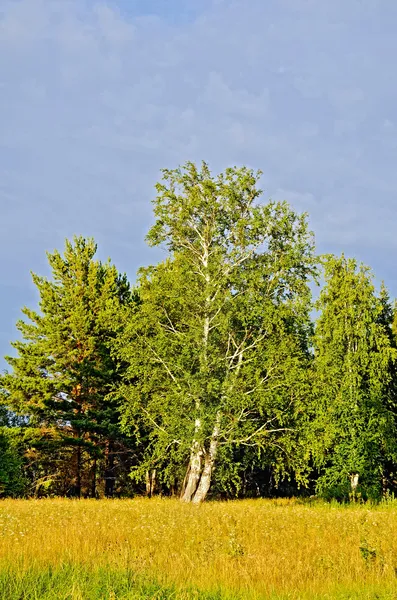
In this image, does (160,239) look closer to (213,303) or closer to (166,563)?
(213,303)

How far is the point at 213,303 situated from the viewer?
22219mm

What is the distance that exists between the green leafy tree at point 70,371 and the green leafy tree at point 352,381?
33.9ft

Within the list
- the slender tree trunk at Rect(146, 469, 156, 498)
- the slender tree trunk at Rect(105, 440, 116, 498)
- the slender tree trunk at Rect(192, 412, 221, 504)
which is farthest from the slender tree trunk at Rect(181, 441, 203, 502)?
the slender tree trunk at Rect(105, 440, 116, 498)

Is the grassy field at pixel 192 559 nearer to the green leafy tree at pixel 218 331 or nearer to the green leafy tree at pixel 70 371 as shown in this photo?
the green leafy tree at pixel 218 331

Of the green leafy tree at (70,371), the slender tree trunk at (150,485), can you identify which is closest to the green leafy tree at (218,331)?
the green leafy tree at (70,371)

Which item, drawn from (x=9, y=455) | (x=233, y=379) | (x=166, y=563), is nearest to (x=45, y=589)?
(x=166, y=563)

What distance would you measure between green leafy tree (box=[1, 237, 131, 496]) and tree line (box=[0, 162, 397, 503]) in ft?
0.39

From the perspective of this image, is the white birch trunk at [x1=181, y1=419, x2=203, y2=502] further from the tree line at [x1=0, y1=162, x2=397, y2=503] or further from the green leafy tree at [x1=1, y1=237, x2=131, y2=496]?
the green leafy tree at [x1=1, y1=237, x2=131, y2=496]

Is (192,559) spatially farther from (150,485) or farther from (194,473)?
(150,485)

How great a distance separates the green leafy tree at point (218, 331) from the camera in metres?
21.7

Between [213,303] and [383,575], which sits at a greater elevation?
[213,303]

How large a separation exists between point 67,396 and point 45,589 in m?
25.0

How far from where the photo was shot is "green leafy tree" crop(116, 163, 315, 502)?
21.7 m

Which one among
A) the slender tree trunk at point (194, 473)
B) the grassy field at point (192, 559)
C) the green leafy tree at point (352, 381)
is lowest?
the grassy field at point (192, 559)
